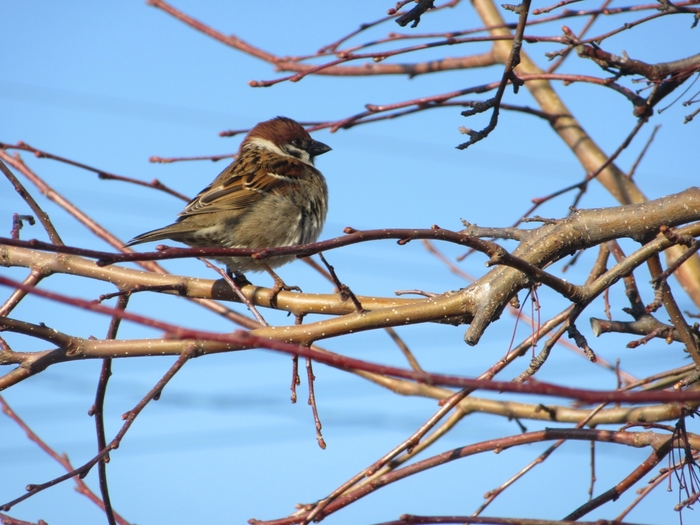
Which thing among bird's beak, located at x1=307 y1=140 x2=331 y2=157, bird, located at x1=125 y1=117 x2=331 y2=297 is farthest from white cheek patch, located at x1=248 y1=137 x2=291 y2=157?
bird, located at x1=125 y1=117 x2=331 y2=297

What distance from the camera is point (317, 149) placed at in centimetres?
531

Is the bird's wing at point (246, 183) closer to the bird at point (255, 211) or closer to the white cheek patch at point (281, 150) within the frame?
the bird at point (255, 211)

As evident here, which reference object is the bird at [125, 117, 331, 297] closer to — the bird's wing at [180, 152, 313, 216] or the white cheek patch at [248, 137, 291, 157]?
the bird's wing at [180, 152, 313, 216]

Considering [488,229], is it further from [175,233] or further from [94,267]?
[175,233]

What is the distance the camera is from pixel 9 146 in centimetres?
331

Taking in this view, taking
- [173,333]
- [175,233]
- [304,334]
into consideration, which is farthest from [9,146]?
[173,333]

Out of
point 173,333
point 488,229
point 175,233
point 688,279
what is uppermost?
Result: point 175,233

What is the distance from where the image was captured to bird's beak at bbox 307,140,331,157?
5312 mm

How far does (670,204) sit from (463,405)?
3.96 ft

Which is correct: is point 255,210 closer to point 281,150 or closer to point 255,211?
point 255,211

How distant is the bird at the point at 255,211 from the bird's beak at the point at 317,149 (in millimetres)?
334

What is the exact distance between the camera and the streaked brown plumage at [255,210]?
391cm

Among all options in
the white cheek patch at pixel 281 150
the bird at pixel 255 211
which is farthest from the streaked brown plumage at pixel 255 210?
the white cheek patch at pixel 281 150

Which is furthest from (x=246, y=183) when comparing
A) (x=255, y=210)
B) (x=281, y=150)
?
(x=281, y=150)
